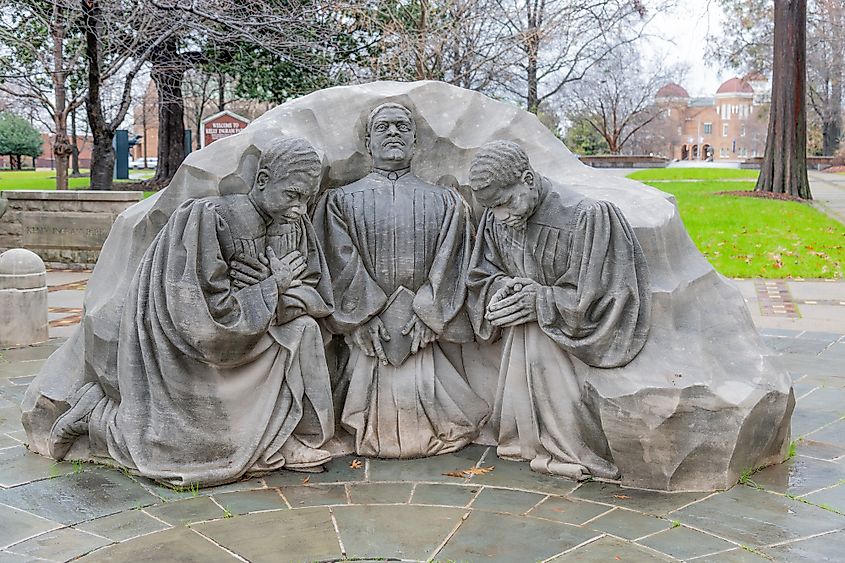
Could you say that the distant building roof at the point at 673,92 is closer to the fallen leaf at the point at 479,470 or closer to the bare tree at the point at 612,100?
the bare tree at the point at 612,100

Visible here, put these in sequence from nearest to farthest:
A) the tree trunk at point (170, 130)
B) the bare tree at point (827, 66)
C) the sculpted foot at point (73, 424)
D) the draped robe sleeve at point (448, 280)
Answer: the sculpted foot at point (73, 424) < the draped robe sleeve at point (448, 280) < the tree trunk at point (170, 130) < the bare tree at point (827, 66)

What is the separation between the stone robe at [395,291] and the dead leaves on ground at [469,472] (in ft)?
0.95

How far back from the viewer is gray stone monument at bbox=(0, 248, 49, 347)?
8.31 meters

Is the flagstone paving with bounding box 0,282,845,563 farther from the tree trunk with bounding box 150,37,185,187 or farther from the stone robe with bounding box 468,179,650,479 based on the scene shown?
the tree trunk with bounding box 150,37,185,187

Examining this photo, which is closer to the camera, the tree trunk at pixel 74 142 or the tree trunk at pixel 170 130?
the tree trunk at pixel 170 130

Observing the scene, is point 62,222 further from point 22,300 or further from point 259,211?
point 259,211

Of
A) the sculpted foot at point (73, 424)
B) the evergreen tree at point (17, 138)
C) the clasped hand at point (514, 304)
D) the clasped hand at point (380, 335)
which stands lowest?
the sculpted foot at point (73, 424)

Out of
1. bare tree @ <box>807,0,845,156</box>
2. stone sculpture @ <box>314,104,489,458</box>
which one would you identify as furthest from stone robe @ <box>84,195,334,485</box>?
bare tree @ <box>807,0,845,156</box>

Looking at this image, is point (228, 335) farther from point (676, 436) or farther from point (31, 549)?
point (676, 436)

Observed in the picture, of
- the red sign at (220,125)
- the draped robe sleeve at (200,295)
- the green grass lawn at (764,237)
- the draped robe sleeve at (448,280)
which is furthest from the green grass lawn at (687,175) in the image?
the draped robe sleeve at (200,295)

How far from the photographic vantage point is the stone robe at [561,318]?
4688 mm

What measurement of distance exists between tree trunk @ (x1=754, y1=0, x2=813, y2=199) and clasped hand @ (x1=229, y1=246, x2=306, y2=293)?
737 inches

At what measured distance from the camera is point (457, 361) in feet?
17.8

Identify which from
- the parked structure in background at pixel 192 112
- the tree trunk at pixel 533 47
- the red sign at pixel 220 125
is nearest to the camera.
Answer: the red sign at pixel 220 125
